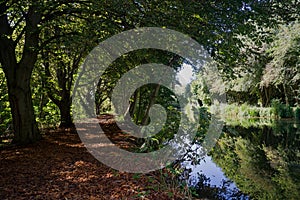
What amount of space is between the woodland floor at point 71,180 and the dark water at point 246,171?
0.74m

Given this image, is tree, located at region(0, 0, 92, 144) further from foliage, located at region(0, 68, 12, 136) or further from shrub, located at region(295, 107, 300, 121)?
shrub, located at region(295, 107, 300, 121)

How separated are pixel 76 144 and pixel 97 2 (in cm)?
434

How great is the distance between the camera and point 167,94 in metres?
7.42

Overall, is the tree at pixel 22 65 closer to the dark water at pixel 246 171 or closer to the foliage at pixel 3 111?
the foliage at pixel 3 111

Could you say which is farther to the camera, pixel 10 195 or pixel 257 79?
pixel 257 79

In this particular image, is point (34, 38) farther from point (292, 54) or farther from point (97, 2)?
point (292, 54)

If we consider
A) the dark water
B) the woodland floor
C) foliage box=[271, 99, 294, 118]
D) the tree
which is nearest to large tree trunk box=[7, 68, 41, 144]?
the tree

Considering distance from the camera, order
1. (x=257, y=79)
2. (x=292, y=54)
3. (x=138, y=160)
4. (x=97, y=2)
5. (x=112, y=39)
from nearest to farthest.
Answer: (x=97, y=2) → (x=138, y=160) → (x=112, y=39) → (x=292, y=54) → (x=257, y=79)

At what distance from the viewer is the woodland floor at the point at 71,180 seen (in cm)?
368

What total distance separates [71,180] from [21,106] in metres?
3.49

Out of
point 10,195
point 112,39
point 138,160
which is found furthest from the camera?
point 112,39

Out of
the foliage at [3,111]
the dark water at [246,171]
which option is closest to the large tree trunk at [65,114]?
the foliage at [3,111]

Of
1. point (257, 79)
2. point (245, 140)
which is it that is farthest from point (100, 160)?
point (257, 79)

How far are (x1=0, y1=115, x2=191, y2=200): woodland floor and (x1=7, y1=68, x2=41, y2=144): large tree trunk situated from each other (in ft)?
A: 3.65
